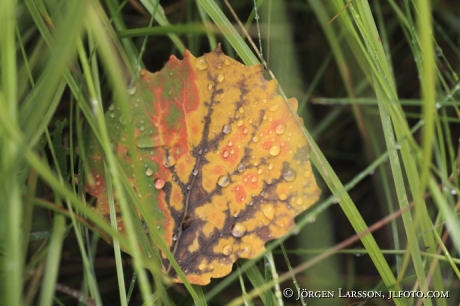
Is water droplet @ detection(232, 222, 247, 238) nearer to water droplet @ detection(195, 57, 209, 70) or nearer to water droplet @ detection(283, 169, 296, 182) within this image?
water droplet @ detection(283, 169, 296, 182)

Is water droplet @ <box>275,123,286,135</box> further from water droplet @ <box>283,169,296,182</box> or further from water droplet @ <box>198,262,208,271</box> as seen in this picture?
water droplet @ <box>198,262,208,271</box>

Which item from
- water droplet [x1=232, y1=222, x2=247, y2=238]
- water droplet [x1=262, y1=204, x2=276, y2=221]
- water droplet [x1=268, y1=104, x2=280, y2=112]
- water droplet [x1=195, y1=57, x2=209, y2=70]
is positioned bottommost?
water droplet [x1=232, y1=222, x2=247, y2=238]

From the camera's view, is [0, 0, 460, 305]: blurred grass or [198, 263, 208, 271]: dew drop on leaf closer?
[0, 0, 460, 305]: blurred grass

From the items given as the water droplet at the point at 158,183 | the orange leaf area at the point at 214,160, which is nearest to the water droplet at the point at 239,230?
the orange leaf area at the point at 214,160

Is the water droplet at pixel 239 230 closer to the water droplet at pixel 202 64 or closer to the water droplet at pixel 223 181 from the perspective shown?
the water droplet at pixel 223 181

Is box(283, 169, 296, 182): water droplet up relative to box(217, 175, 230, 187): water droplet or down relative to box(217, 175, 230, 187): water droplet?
down

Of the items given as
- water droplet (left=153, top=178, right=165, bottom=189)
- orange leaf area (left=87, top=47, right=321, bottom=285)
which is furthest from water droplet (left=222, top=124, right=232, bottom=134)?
water droplet (left=153, top=178, right=165, bottom=189)

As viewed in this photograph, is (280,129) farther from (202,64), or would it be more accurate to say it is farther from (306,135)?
(202,64)

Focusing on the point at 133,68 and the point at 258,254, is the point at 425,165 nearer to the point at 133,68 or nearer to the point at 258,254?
the point at 258,254
